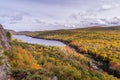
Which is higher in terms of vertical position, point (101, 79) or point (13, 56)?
point (13, 56)

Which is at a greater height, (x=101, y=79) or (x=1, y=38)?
(x=1, y=38)

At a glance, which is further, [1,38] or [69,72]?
[69,72]

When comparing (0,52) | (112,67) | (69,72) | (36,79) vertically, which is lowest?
(112,67)

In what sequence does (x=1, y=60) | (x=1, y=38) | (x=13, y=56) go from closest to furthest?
(x=1, y=60) < (x=13, y=56) < (x=1, y=38)

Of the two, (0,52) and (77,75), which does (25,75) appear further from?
(77,75)

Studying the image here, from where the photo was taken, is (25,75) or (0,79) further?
(25,75)

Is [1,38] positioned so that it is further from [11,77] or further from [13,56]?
[11,77]

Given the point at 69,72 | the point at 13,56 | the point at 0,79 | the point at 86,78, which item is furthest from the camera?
the point at 86,78

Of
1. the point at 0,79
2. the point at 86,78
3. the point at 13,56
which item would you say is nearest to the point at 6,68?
the point at 0,79

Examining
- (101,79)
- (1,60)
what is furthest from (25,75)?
(101,79)
